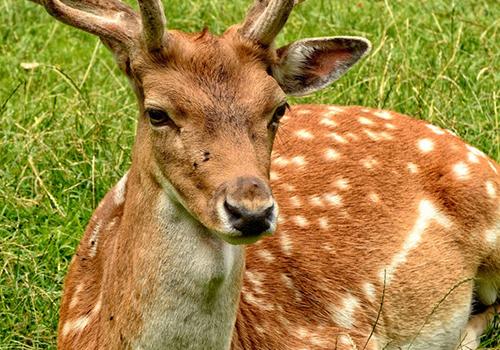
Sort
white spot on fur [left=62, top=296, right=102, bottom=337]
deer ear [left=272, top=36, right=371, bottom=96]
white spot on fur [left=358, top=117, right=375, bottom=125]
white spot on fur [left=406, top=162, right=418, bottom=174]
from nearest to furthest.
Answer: deer ear [left=272, top=36, right=371, bottom=96], white spot on fur [left=62, top=296, right=102, bottom=337], white spot on fur [left=406, top=162, right=418, bottom=174], white spot on fur [left=358, top=117, right=375, bottom=125]

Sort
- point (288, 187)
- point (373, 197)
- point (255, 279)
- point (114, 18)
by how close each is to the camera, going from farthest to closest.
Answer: point (373, 197)
point (288, 187)
point (255, 279)
point (114, 18)

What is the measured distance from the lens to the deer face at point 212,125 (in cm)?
422

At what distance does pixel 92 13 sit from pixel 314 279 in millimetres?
1497

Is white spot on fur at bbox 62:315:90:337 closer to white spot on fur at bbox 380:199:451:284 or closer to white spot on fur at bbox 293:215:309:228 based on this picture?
white spot on fur at bbox 293:215:309:228

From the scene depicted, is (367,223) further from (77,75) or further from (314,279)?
(77,75)

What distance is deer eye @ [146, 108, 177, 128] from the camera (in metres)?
4.48

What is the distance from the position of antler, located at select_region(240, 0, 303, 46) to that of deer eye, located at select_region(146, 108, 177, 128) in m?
0.42

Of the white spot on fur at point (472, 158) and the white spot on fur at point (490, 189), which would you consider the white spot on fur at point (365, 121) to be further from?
the white spot on fur at point (490, 189)

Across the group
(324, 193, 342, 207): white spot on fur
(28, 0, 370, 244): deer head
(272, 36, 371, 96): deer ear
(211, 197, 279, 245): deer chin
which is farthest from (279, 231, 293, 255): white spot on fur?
(211, 197, 279, 245): deer chin

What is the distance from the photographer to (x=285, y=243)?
18.4 ft

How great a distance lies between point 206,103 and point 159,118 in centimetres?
18

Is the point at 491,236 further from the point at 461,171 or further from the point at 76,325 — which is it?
the point at 76,325

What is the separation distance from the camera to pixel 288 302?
552 cm

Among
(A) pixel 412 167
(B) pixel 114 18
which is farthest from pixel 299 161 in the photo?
(B) pixel 114 18
